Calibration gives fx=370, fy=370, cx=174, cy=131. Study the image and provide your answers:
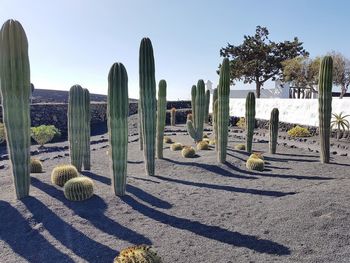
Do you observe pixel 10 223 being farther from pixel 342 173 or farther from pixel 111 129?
pixel 342 173

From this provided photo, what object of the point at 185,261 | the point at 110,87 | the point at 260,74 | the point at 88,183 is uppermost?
the point at 260,74

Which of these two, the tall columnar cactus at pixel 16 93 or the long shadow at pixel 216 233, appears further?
the tall columnar cactus at pixel 16 93

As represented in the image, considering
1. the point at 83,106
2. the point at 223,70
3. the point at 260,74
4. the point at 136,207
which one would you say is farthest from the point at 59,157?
the point at 260,74

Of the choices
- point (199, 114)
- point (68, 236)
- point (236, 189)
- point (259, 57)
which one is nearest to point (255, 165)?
point (236, 189)

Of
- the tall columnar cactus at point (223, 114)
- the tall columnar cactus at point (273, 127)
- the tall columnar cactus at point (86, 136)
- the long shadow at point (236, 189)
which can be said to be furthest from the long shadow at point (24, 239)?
the tall columnar cactus at point (273, 127)

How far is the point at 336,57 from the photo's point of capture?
39.3 metres

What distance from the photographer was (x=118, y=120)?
8.52 m

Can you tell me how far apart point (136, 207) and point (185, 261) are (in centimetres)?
258

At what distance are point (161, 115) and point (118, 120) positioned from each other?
5714mm

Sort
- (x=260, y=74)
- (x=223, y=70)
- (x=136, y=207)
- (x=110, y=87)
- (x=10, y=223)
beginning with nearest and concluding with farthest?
(x=10, y=223) → (x=136, y=207) → (x=110, y=87) → (x=223, y=70) → (x=260, y=74)

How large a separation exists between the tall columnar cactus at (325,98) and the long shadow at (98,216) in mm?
8814

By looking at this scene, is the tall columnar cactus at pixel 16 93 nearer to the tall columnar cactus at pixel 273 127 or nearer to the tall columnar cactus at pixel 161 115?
the tall columnar cactus at pixel 161 115

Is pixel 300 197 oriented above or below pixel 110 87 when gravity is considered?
below

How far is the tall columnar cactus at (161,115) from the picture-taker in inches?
544
